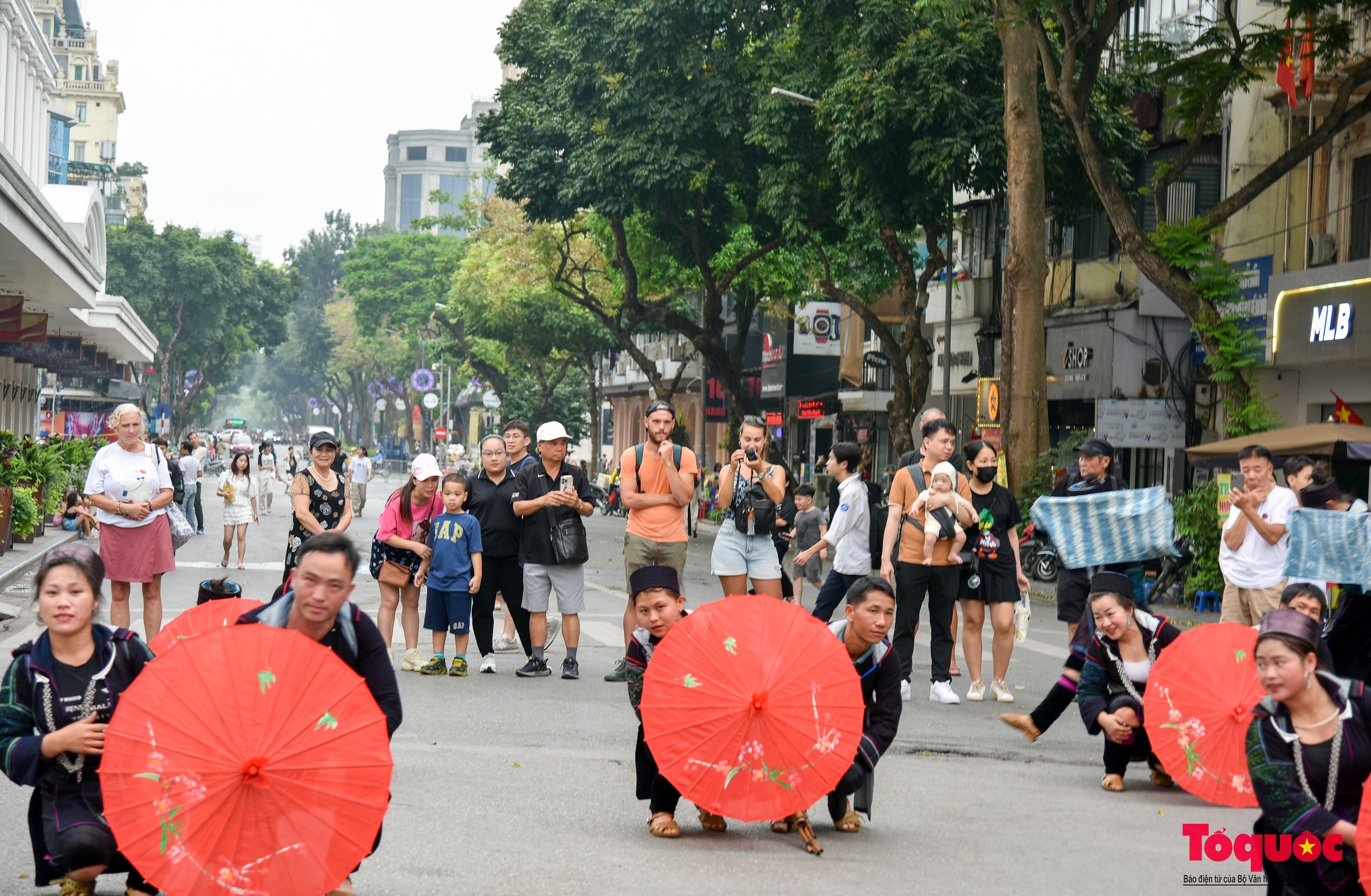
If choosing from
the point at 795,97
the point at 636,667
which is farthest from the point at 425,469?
the point at 795,97

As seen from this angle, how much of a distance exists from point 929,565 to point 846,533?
85 centimetres

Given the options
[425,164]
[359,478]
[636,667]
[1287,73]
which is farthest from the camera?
[425,164]

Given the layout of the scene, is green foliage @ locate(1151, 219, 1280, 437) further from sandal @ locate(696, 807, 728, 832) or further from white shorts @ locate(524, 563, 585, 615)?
sandal @ locate(696, 807, 728, 832)

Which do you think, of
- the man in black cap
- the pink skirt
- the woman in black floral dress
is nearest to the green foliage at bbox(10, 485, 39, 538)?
the pink skirt

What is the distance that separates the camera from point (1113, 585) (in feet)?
24.0

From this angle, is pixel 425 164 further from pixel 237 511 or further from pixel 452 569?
pixel 452 569

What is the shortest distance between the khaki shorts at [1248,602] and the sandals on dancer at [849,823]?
14.3ft

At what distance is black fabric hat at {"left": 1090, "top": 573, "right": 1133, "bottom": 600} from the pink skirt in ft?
21.0

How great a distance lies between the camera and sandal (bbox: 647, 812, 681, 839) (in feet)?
20.4

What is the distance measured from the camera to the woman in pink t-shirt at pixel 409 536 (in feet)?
35.8

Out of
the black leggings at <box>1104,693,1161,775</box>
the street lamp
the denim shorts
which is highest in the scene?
the street lamp

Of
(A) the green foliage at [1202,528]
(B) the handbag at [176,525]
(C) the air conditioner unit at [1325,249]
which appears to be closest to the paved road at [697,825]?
(B) the handbag at [176,525]

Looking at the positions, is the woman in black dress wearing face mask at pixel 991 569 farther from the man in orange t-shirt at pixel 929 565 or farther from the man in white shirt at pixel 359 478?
the man in white shirt at pixel 359 478

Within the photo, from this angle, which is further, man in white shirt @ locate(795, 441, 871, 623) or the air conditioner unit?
the air conditioner unit
